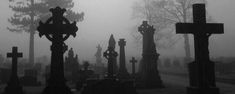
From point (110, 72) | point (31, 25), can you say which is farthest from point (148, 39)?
point (31, 25)

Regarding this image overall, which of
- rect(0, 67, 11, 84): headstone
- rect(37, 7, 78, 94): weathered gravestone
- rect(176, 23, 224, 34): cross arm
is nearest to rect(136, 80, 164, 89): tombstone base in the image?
rect(37, 7, 78, 94): weathered gravestone

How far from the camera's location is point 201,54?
7.58 meters

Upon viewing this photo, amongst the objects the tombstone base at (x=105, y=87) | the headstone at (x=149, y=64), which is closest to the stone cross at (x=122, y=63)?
the headstone at (x=149, y=64)

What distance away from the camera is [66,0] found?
1582 inches

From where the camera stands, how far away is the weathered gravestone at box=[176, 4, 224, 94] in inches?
295

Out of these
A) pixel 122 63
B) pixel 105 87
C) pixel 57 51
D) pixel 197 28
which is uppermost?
pixel 197 28

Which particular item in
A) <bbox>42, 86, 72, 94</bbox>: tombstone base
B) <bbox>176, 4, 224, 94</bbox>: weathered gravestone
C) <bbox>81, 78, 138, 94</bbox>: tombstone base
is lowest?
<bbox>81, 78, 138, 94</bbox>: tombstone base

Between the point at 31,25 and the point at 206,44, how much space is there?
107 ft

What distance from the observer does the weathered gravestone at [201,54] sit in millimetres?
7492

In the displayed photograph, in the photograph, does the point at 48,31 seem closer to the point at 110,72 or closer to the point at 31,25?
the point at 110,72

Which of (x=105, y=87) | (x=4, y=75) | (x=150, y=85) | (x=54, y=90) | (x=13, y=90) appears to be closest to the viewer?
(x=54, y=90)

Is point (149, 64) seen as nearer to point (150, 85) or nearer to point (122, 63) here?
point (150, 85)

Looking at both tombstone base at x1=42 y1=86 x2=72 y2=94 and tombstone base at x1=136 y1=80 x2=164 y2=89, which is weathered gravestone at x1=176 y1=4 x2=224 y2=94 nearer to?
tombstone base at x1=42 y1=86 x2=72 y2=94

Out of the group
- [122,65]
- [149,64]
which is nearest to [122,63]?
[122,65]
